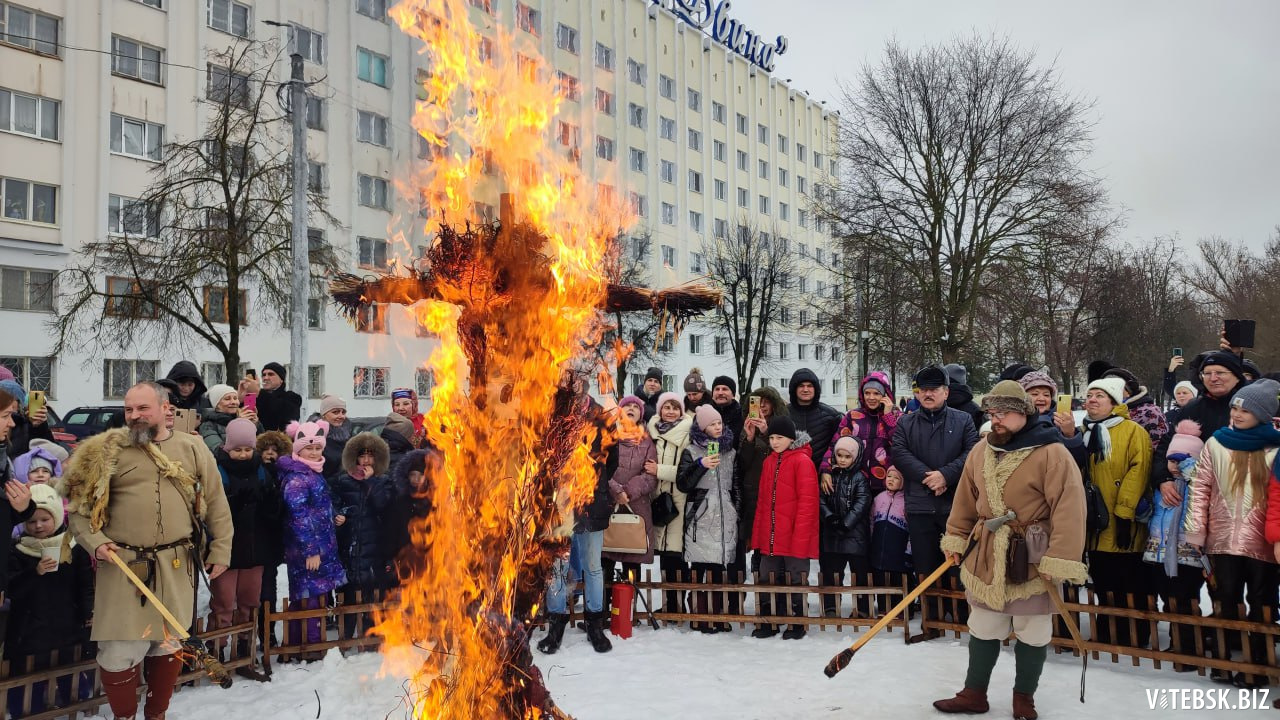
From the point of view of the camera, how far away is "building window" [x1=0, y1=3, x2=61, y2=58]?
22922mm

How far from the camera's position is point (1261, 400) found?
19.2ft

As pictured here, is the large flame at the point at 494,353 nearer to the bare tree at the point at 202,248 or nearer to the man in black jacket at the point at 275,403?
the man in black jacket at the point at 275,403

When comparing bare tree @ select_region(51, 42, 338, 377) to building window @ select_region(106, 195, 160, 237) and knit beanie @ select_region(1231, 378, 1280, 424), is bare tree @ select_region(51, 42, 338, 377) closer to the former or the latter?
building window @ select_region(106, 195, 160, 237)

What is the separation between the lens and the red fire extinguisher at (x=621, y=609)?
7320 mm

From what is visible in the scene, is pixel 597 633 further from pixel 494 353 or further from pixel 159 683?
pixel 494 353

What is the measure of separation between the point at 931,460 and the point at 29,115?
26727 mm

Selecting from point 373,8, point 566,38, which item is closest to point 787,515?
point 373,8

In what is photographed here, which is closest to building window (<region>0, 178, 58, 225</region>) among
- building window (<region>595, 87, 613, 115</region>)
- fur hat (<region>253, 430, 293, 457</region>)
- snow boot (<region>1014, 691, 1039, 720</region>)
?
fur hat (<region>253, 430, 293, 457</region>)

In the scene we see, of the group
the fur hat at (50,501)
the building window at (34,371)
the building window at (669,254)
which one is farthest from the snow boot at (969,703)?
the building window at (669,254)

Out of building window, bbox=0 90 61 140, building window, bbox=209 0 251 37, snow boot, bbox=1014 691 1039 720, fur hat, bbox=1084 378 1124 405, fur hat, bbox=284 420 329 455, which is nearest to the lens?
snow boot, bbox=1014 691 1039 720

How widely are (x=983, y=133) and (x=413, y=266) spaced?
2246 cm

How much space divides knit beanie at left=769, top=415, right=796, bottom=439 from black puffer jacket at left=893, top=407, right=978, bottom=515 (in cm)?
96

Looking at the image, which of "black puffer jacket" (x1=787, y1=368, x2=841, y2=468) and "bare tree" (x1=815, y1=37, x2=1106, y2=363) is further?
"bare tree" (x1=815, y1=37, x2=1106, y2=363)

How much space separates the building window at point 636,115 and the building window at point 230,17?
69.1 feet
